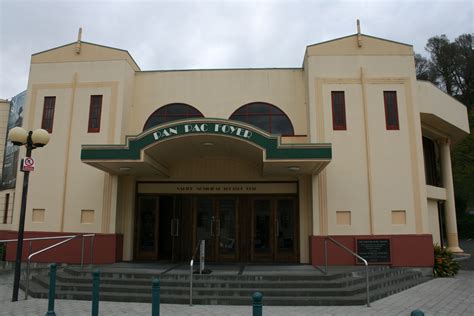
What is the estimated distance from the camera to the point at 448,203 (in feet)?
62.8

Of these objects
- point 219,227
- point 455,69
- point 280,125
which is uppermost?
Result: point 455,69

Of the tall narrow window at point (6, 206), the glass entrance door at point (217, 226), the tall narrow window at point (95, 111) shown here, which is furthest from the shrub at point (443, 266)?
the tall narrow window at point (6, 206)

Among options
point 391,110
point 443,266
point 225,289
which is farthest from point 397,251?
point 225,289

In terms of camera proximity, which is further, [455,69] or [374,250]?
[455,69]

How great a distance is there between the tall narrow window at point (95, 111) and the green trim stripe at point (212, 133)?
2844 mm

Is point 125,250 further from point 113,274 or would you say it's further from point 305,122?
point 305,122

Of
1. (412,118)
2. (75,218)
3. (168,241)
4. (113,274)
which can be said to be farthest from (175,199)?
(412,118)

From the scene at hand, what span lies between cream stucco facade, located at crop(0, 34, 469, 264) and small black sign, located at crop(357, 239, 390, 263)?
0.73ft

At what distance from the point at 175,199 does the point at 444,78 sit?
41.6 meters

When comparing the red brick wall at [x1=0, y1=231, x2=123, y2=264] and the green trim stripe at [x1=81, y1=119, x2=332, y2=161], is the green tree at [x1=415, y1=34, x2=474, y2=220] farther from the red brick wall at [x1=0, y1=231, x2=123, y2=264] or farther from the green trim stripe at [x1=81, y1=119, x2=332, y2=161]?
the red brick wall at [x1=0, y1=231, x2=123, y2=264]

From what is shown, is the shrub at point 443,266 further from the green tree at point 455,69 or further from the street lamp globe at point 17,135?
the green tree at point 455,69

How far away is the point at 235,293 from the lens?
33.1 ft

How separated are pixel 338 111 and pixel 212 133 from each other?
16.9ft

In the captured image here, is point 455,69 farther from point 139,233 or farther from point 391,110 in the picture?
point 139,233
